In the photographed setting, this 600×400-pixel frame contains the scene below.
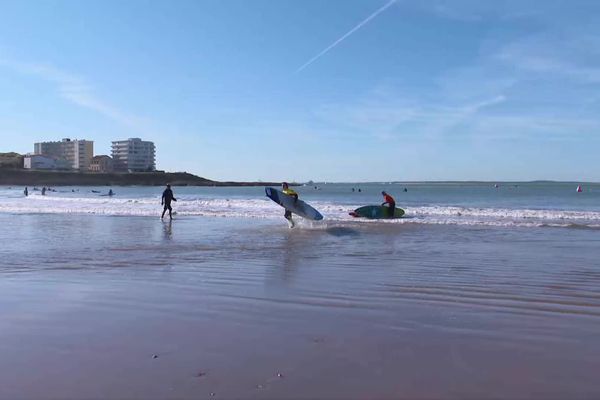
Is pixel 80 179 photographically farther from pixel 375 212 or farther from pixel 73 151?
pixel 375 212

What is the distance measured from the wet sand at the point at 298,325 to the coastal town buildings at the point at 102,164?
542 ft

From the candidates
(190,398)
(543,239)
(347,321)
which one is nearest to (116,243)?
(347,321)

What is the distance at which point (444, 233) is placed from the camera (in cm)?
1719

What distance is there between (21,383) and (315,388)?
7.37 ft

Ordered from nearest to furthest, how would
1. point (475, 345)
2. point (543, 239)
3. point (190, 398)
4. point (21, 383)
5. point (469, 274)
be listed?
point (190, 398) < point (21, 383) < point (475, 345) < point (469, 274) < point (543, 239)

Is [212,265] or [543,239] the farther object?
[543,239]

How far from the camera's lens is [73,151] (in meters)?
187

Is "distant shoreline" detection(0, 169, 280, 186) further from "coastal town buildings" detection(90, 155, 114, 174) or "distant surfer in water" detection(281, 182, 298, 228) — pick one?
"distant surfer in water" detection(281, 182, 298, 228)

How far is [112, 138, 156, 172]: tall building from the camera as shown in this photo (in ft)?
584

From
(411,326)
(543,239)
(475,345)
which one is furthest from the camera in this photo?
(543,239)

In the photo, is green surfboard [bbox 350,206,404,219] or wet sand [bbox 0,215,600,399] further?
green surfboard [bbox 350,206,404,219]

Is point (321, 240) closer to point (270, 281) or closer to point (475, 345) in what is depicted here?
point (270, 281)

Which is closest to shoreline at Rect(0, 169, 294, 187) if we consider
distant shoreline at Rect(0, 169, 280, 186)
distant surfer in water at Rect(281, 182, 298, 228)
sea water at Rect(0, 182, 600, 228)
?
distant shoreline at Rect(0, 169, 280, 186)

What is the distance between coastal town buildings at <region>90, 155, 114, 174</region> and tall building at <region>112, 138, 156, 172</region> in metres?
3.79
